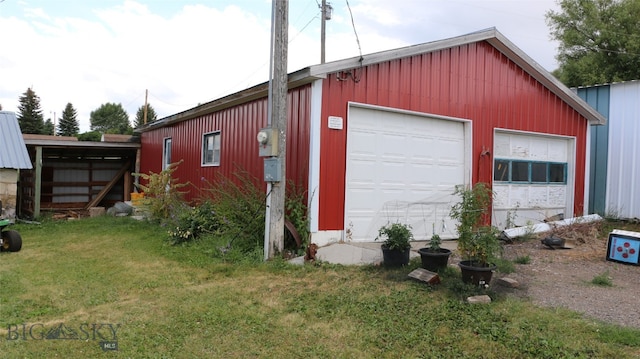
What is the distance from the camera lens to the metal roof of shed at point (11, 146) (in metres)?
9.95

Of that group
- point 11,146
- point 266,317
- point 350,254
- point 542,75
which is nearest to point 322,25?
point 542,75

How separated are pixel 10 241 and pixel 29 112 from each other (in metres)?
60.5

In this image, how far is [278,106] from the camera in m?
6.19

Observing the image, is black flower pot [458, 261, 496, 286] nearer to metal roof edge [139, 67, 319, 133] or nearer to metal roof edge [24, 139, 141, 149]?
metal roof edge [139, 67, 319, 133]

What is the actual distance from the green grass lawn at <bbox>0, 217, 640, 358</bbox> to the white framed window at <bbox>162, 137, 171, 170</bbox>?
755 cm

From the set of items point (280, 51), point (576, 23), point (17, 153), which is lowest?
point (17, 153)

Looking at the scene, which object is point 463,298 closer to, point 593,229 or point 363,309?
point 363,309

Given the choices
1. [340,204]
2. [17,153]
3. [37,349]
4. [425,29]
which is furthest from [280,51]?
[425,29]

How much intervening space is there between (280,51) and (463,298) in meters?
4.12

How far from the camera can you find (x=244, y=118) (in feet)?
29.5

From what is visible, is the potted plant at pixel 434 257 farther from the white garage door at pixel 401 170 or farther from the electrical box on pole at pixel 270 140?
the electrical box on pole at pixel 270 140

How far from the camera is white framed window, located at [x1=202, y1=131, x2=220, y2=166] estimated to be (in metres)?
10.4

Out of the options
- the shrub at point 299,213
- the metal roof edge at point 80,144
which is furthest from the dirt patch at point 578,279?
the metal roof edge at point 80,144

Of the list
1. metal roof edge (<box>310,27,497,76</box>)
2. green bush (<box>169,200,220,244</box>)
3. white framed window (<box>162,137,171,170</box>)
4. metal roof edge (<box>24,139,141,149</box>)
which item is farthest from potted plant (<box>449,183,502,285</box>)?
metal roof edge (<box>24,139,141,149</box>)
